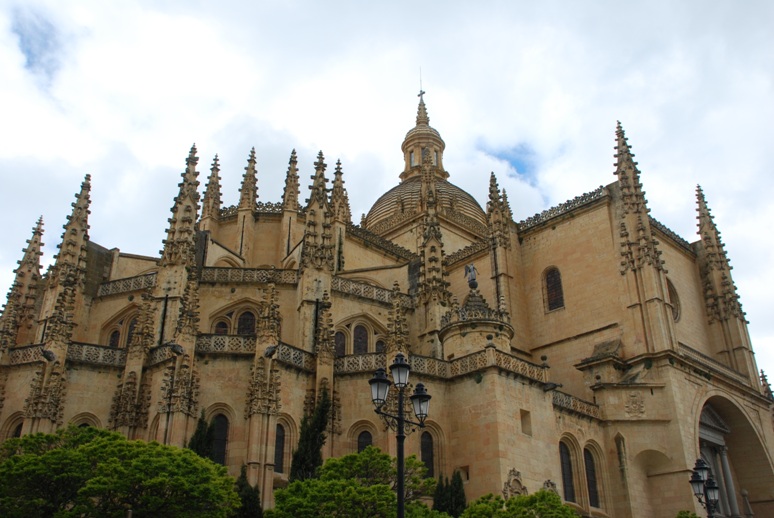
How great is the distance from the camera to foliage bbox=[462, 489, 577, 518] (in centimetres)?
1981

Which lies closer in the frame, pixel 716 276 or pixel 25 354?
pixel 25 354

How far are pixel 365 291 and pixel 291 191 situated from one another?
10.2 m

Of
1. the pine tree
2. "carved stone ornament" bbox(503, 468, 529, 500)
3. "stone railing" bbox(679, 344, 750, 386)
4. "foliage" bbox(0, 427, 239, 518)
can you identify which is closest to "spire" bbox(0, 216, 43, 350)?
"foliage" bbox(0, 427, 239, 518)

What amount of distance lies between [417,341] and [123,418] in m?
12.5

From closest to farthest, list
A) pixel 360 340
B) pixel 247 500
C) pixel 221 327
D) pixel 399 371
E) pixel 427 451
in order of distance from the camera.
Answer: pixel 399 371 → pixel 247 500 → pixel 427 451 → pixel 221 327 → pixel 360 340

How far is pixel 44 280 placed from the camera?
113ft

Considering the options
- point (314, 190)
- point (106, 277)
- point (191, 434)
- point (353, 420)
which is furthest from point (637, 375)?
point (106, 277)

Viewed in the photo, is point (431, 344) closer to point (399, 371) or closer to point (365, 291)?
point (365, 291)

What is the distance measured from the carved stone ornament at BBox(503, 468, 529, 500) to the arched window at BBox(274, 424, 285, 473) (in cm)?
728

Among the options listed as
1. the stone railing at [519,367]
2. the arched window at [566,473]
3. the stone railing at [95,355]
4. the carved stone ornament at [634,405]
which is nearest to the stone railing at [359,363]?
Answer: the stone railing at [519,367]

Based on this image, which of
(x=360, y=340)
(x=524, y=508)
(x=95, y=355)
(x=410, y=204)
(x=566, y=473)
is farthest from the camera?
(x=410, y=204)

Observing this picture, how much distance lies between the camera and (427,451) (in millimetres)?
26875

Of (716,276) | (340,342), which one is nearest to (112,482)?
(340,342)

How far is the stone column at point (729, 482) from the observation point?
112 ft
